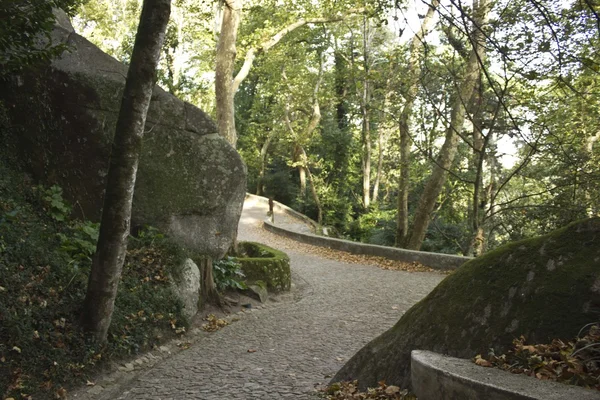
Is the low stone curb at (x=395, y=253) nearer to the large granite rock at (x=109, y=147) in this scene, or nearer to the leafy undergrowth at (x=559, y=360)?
the large granite rock at (x=109, y=147)

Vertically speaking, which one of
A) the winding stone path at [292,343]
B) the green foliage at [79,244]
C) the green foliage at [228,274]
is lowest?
the winding stone path at [292,343]

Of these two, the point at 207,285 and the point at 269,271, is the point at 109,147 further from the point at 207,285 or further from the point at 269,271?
the point at 269,271

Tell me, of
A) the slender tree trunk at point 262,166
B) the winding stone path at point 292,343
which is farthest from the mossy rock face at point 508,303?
the slender tree trunk at point 262,166

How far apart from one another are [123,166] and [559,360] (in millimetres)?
4440

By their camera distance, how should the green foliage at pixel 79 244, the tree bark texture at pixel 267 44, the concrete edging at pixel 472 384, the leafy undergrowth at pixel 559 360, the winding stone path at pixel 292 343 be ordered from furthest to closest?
1. the tree bark texture at pixel 267 44
2. the green foliage at pixel 79 244
3. the winding stone path at pixel 292 343
4. the leafy undergrowth at pixel 559 360
5. the concrete edging at pixel 472 384

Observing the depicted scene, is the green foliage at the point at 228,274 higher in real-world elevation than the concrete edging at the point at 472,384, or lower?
lower

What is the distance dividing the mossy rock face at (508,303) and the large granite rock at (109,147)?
5.46 meters

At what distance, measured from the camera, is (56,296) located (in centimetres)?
564

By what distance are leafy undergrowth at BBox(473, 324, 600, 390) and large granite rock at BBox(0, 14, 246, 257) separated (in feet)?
21.0

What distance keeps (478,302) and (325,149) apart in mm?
28157

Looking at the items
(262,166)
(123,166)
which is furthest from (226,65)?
(262,166)

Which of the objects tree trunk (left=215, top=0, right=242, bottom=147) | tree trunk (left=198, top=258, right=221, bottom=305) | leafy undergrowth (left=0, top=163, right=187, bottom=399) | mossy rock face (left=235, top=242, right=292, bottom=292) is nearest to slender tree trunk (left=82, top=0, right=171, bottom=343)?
leafy undergrowth (left=0, top=163, right=187, bottom=399)

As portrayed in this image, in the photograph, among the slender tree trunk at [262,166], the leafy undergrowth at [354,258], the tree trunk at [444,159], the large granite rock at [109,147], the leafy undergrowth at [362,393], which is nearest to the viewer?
the leafy undergrowth at [362,393]

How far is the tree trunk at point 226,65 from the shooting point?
1283 centimetres
